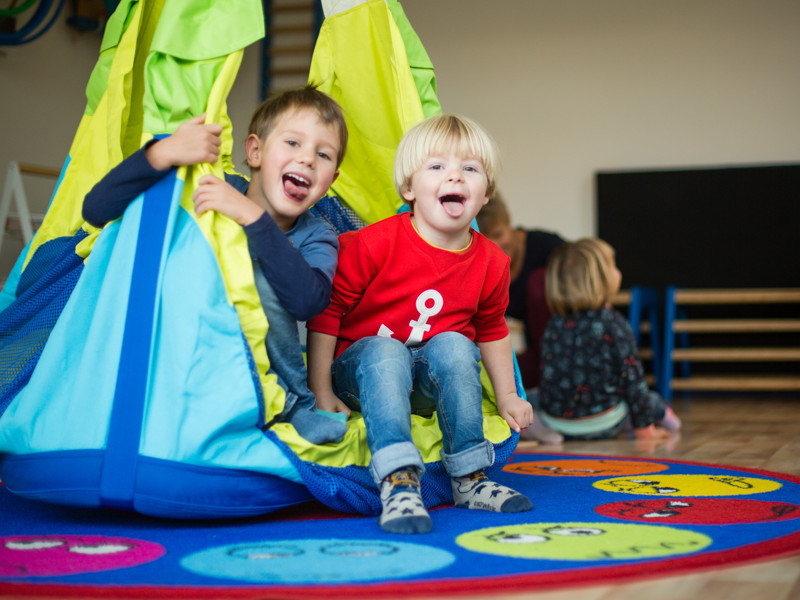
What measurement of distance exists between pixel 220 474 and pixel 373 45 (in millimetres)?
981

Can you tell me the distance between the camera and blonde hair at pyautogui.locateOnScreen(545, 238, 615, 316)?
2.35 meters

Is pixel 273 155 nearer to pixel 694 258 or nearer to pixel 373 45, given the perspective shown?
pixel 373 45

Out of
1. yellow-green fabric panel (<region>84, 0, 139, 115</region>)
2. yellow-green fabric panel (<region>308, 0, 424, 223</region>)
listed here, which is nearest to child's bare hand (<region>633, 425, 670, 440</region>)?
yellow-green fabric panel (<region>308, 0, 424, 223</region>)

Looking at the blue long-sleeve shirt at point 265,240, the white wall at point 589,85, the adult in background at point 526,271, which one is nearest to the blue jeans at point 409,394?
the blue long-sleeve shirt at point 265,240

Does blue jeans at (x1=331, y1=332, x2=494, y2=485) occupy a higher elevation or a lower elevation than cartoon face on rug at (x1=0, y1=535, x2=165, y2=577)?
higher

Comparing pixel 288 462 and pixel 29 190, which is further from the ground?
pixel 29 190

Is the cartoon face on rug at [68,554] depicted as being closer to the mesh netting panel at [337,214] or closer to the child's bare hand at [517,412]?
the child's bare hand at [517,412]

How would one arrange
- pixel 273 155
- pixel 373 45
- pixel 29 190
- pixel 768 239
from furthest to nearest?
pixel 768 239, pixel 29 190, pixel 373 45, pixel 273 155

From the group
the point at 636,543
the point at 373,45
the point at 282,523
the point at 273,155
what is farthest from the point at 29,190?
the point at 636,543

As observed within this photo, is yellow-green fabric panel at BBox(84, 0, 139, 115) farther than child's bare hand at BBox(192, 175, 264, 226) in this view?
Yes

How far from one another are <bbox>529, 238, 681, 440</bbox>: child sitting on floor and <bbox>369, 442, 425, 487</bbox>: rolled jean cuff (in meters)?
1.29

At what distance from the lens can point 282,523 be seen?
3.77 ft

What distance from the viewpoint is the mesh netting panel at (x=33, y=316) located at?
1276mm

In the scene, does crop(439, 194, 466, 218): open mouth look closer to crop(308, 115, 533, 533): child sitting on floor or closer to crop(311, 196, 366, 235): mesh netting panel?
crop(308, 115, 533, 533): child sitting on floor
